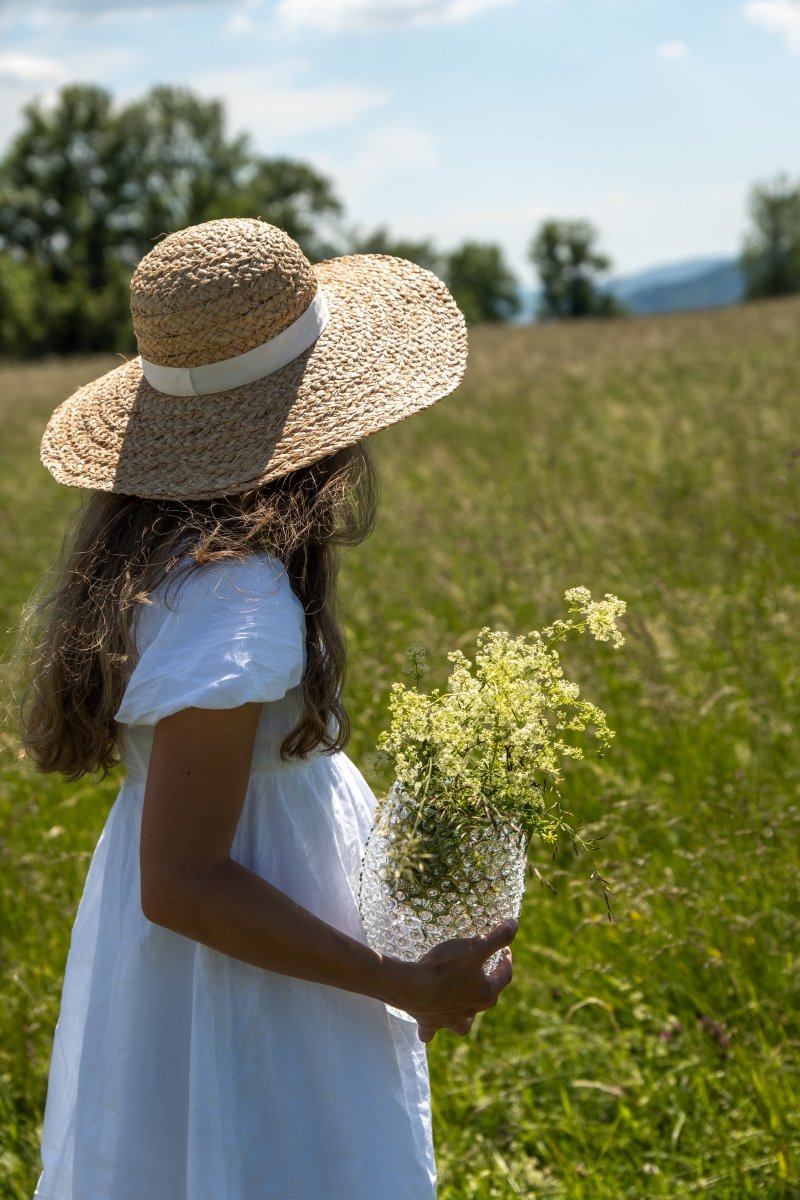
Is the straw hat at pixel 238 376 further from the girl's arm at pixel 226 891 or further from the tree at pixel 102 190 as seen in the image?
the tree at pixel 102 190

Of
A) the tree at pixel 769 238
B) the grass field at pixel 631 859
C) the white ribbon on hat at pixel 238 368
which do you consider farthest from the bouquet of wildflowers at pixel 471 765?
the tree at pixel 769 238

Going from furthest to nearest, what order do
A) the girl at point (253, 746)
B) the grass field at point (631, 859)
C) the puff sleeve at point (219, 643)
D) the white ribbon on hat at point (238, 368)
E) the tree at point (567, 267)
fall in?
the tree at point (567, 267) → the grass field at point (631, 859) → the white ribbon on hat at point (238, 368) → the girl at point (253, 746) → the puff sleeve at point (219, 643)

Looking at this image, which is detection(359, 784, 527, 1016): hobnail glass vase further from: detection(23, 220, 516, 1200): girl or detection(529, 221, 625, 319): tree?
detection(529, 221, 625, 319): tree

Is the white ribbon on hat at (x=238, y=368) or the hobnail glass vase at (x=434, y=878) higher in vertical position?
the white ribbon on hat at (x=238, y=368)

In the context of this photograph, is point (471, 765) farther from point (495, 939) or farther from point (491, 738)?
point (495, 939)

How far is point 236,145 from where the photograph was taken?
61969mm

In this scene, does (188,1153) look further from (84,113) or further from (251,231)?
(84,113)

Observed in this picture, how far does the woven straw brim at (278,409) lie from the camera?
1443mm

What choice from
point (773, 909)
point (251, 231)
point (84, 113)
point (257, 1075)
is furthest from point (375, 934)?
point (84, 113)

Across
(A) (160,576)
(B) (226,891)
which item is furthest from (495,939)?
(A) (160,576)

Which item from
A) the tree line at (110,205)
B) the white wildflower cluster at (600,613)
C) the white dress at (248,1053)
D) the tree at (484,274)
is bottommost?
the tree at (484,274)

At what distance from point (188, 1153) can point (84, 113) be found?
2438 inches

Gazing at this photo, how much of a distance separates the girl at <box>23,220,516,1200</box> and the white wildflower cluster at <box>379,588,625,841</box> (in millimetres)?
150

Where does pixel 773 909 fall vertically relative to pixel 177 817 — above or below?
below
